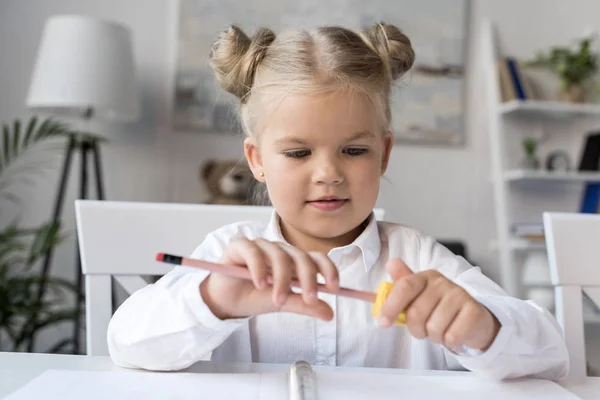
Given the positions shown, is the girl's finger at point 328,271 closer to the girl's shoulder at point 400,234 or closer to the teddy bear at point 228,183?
the girl's shoulder at point 400,234

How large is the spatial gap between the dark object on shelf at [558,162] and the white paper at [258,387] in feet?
8.72

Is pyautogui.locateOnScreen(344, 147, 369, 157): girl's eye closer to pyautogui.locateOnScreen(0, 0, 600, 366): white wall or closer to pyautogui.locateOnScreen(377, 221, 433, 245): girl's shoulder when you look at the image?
pyautogui.locateOnScreen(377, 221, 433, 245): girl's shoulder

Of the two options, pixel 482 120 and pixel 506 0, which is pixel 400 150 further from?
pixel 506 0

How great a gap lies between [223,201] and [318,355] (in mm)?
1791

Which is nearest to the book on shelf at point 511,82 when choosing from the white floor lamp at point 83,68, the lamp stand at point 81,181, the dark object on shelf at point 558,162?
the dark object on shelf at point 558,162

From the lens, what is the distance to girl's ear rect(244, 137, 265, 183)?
3.24ft

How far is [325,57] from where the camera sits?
36.9 inches

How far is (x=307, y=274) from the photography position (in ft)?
1.87

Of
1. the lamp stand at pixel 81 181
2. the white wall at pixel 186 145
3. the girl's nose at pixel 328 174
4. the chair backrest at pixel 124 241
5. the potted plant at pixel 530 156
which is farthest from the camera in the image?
the potted plant at pixel 530 156

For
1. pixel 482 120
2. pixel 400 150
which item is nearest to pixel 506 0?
pixel 482 120

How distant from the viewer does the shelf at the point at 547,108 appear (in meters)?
2.98

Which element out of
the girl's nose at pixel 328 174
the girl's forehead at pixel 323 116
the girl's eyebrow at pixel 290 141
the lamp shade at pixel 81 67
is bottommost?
the girl's nose at pixel 328 174

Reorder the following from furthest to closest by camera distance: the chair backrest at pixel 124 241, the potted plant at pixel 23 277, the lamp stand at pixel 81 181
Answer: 1. the lamp stand at pixel 81 181
2. the potted plant at pixel 23 277
3. the chair backrest at pixel 124 241

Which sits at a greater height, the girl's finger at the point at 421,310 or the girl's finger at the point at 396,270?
the girl's finger at the point at 396,270
